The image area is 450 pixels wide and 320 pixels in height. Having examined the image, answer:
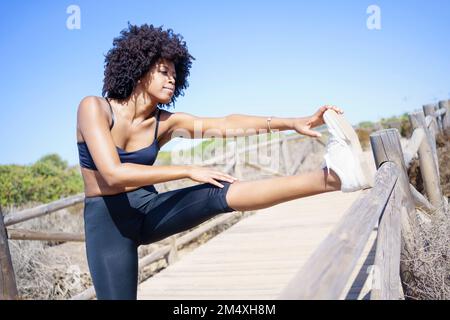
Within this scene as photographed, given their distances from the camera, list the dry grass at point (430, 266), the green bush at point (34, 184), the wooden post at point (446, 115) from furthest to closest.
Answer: the green bush at point (34, 184), the wooden post at point (446, 115), the dry grass at point (430, 266)

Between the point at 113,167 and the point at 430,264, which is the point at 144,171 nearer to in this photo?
the point at 113,167

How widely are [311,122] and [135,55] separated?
1080mm

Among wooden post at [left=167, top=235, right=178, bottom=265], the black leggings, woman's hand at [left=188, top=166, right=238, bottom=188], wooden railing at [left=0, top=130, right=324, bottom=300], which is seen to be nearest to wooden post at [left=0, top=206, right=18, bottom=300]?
wooden railing at [left=0, top=130, right=324, bottom=300]

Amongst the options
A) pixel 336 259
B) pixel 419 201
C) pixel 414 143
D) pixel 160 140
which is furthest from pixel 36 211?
pixel 336 259

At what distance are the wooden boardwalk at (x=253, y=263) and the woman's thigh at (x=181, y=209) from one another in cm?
165

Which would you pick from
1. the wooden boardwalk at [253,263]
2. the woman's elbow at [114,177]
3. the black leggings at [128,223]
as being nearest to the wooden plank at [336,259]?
the black leggings at [128,223]

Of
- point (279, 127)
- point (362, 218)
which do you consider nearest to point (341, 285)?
point (362, 218)

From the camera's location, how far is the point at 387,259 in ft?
6.65

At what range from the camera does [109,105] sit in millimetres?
2250

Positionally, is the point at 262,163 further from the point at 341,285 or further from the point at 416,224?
the point at 341,285

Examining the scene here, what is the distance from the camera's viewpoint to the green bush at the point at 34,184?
431 inches

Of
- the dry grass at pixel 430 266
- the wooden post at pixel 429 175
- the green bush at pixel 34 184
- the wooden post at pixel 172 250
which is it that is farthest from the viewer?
the green bush at pixel 34 184

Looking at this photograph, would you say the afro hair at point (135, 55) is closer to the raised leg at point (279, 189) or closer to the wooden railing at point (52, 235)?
the raised leg at point (279, 189)

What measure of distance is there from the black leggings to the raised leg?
Result: 0.07m
